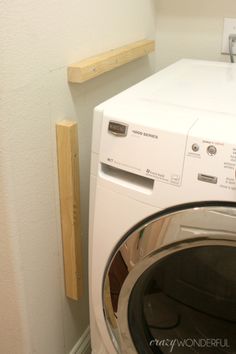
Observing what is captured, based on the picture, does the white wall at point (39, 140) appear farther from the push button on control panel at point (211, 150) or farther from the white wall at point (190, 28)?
the push button on control panel at point (211, 150)

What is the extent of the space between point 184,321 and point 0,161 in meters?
0.53

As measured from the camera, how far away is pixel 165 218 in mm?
676

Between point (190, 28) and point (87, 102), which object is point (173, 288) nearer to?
point (87, 102)

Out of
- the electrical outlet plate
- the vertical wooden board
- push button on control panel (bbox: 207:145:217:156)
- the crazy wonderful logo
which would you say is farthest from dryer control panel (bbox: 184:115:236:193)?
the electrical outlet plate

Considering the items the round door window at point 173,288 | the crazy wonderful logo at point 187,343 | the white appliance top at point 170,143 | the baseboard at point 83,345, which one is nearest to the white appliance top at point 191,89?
the white appliance top at point 170,143

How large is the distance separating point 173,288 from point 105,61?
1.76ft

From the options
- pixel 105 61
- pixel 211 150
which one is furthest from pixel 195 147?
pixel 105 61

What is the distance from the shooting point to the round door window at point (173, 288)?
0.67m

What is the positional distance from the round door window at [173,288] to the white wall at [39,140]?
0.59ft

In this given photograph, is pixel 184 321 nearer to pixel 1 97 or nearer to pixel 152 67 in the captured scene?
pixel 1 97

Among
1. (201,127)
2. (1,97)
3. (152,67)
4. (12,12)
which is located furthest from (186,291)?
(152,67)

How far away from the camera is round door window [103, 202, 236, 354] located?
0.67 m

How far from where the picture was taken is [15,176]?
2.48 ft

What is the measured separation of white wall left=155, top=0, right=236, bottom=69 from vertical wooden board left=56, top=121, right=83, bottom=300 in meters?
0.60
